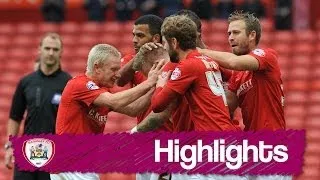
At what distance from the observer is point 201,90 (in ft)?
25.6

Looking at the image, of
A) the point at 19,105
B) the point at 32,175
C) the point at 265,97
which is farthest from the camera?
the point at 19,105

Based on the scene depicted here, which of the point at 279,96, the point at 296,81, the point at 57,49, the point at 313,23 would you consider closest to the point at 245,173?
the point at 279,96

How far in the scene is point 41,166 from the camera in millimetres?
8469

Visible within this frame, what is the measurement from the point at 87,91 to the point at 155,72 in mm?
553

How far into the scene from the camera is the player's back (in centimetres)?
779

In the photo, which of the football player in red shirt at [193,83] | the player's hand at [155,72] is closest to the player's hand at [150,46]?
the player's hand at [155,72]

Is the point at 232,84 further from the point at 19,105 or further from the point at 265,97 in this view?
the point at 19,105

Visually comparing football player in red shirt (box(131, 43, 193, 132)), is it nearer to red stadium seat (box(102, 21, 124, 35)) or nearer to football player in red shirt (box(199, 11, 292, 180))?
football player in red shirt (box(199, 11, 292, 180))

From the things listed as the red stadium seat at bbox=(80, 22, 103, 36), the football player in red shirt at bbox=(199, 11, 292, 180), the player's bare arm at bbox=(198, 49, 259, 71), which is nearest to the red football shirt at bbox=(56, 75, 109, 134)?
the player's bare arm at bbox=(198, 49, 259, 71)

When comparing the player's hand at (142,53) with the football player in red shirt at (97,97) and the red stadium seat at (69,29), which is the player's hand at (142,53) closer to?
the football player in red shirt at (97,97)

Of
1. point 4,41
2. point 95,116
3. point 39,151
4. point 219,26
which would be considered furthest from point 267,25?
point 39,151

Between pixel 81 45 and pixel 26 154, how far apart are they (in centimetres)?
989

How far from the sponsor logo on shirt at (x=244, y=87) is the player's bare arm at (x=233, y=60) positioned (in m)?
0.25

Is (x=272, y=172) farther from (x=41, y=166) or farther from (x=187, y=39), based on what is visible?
(x=41, y=166)
